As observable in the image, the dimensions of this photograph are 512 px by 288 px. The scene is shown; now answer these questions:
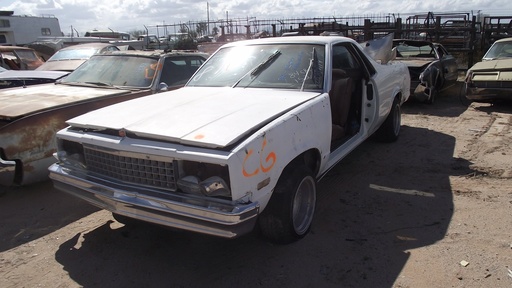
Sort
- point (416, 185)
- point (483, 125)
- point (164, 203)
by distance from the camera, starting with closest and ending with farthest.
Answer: point (164, 203) → point (416, 185) → point (483, 125)

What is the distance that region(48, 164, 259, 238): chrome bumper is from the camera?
251 centimetres

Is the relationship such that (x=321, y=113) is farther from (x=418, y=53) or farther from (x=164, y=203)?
(x=418, y=53)

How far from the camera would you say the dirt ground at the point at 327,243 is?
112 inches

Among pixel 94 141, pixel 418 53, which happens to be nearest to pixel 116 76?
pixel 94 141

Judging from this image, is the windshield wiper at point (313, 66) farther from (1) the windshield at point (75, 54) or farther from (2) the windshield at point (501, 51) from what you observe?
(1) the windshield at point (75, 54)

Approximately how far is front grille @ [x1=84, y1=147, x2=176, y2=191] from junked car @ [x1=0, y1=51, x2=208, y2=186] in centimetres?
147

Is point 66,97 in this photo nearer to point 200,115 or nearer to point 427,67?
point 200,115

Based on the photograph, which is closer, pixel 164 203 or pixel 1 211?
pixel 164 203

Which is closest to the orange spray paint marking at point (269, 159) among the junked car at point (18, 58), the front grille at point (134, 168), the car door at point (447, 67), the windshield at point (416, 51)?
the front grille at point (134, 168)

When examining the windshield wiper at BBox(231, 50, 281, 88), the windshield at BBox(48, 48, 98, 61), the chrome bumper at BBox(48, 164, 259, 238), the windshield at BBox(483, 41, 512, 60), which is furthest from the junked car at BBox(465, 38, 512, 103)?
the windshield at BBox(48, 48, 98, 61)

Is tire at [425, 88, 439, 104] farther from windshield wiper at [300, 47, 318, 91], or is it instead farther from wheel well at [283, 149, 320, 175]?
wheel well at [283, 149, 320, 175]

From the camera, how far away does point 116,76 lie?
5.73 metres

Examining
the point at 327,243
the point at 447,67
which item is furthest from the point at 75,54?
the point at 447,67

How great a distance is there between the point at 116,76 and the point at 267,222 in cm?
374
